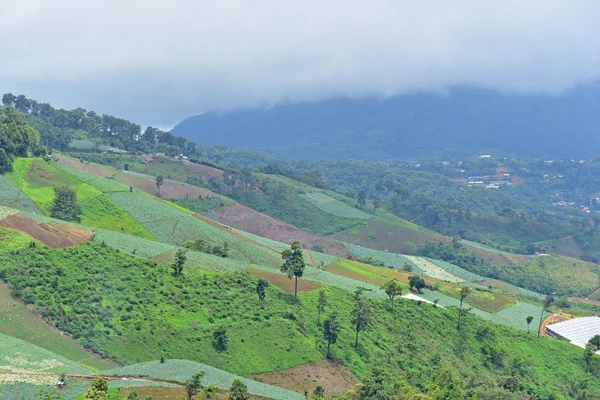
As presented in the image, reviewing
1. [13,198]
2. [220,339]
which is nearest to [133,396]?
[220,339]

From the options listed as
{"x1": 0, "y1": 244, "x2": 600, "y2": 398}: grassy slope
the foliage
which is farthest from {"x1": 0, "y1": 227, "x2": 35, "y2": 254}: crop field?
the foliage

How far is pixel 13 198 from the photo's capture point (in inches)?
4323

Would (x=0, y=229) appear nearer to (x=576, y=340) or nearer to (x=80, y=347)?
(x=80, y=347)

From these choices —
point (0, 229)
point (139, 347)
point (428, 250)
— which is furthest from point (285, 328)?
point (428, 250)

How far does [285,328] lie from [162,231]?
49.5m

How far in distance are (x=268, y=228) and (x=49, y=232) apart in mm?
90582

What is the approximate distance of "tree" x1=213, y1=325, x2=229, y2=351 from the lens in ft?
242

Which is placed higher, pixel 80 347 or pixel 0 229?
pixel 0 229

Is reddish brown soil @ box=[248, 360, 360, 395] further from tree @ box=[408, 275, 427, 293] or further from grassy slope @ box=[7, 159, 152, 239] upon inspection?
grassy slope @ box=[7, 159, 152, 239]

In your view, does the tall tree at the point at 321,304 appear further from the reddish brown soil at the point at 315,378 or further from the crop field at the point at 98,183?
the crop field at the point at 98,183

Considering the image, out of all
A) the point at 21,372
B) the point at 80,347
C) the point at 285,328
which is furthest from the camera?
the point at 285,328

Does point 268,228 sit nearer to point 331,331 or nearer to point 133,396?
point 331,331

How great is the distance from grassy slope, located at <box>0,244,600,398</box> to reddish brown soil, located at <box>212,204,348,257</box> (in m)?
68.1

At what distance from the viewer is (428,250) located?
18788cm
